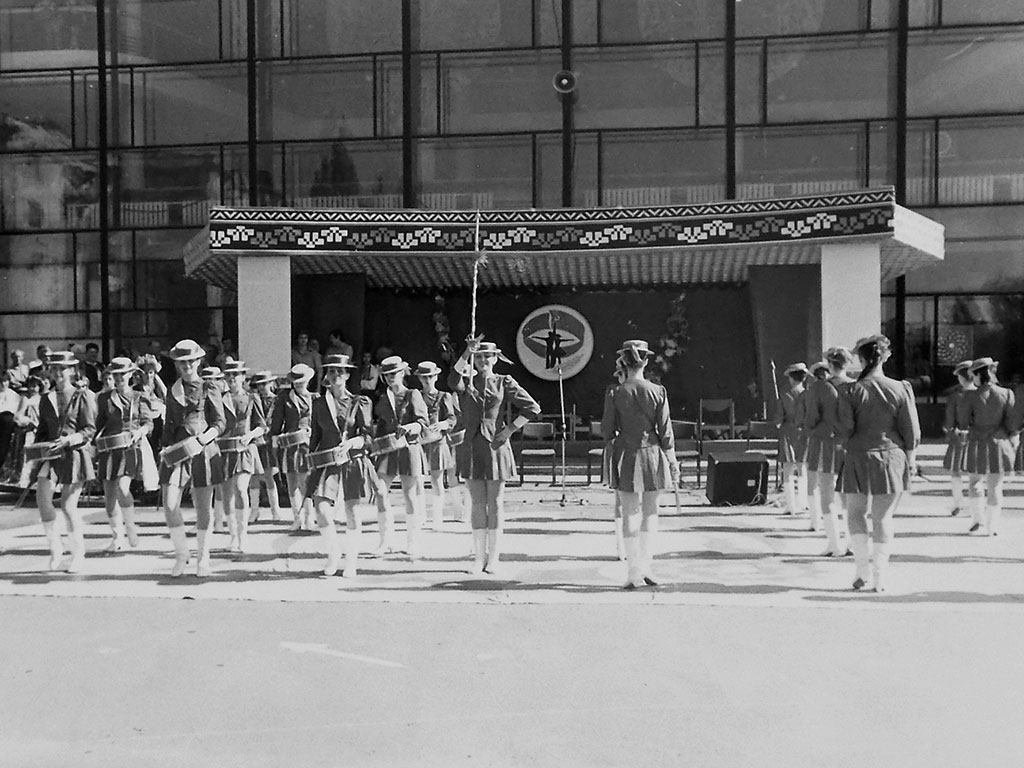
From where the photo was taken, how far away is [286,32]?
24.0m

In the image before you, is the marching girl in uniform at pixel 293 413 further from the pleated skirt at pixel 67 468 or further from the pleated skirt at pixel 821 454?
the pleated skirt at pixel 821 454

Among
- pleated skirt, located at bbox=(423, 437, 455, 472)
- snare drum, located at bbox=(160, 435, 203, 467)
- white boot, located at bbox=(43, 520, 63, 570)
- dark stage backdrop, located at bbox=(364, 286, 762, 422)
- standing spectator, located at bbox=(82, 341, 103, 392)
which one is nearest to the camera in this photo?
snare drum, located at bbox=(160, 435, 203, 467)

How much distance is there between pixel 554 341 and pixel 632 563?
13187mm

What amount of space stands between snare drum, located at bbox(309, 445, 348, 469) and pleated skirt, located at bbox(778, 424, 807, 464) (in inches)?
218

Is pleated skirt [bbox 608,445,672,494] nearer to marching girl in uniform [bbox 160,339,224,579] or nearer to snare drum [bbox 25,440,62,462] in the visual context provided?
marching girl in uniform [bbox 160,339,224,579]

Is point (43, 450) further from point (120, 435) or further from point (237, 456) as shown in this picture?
point (237, 456)

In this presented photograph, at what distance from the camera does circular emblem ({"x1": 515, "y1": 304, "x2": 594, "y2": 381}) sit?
864 inches

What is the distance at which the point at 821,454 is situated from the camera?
1103 centimetres

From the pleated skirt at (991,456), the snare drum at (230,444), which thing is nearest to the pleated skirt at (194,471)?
the snare drum at (230,444)

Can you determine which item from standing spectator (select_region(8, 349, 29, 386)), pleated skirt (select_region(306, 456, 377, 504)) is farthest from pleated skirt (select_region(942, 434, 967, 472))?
standing spectator (select_region(8, 349, 29, 386))

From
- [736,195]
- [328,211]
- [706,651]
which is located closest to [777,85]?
[736,195]

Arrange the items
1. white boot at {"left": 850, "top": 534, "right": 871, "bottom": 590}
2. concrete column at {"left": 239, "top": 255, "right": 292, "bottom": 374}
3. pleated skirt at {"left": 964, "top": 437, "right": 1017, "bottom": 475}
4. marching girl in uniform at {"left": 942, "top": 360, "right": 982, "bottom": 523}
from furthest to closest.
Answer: concrete column at {"left": 239, "top": 255, "right": 292, "bottom": 374}, marching girl in uniform at {"left": 942, "top": 360, "right": 982, "bottom": 523}, pleated skirt at {"left": 964, "top": 437, "right": 1017, "bottom": 475}, white boot at {"left": 850, "top": 534, "right": 871, "bottom": 590}

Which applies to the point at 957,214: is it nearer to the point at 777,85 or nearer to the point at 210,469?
the point at 777,85

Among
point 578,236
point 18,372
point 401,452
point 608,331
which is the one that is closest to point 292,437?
point 401,452
